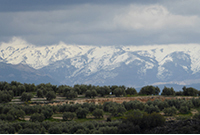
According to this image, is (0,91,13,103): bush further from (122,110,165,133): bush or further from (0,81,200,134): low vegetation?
(122,110,165,133): bush

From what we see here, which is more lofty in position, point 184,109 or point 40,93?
point 40,93

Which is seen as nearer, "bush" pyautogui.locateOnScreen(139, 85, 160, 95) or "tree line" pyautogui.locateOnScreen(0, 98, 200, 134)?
"tree line" pyautogui.locateOnScreen(0, 98, 200, 134)

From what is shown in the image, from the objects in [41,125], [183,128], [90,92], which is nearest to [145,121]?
[183,128]

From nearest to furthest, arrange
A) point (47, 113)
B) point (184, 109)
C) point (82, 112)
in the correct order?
point (47, 113), point (82, 112), point (184, 109)

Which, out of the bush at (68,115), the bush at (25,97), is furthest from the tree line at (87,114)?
the bush at (25,97)

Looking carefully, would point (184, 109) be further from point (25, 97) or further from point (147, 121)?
point (25, 97)

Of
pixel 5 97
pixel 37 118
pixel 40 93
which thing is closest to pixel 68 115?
pixel 37 118

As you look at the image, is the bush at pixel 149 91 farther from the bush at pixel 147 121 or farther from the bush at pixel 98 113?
the bush at pixel 147 121

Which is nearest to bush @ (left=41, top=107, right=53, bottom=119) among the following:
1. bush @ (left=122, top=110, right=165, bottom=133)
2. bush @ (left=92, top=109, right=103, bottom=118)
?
bush @ (left=92, top=109, right=103, bottom=118)

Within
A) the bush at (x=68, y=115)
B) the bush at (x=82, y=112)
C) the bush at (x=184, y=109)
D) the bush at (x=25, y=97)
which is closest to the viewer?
the bush at (x=68, y=115)

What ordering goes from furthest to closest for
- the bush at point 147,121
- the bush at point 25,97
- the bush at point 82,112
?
the bush at point 25,97
the bush at point 82,112
the bush at point 147,121

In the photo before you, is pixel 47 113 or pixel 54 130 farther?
pixel 47 113

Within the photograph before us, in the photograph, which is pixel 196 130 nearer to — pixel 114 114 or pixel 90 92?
pixel 114 114

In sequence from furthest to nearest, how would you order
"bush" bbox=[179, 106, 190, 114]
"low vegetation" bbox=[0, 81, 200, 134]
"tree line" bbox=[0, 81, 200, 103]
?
"tree line" bbox=[0, 81, 200, 103] → "bush" bbox=[179, 106, 190, 114] → "low vegetation" bbox=[0, 81, 200, 134]
